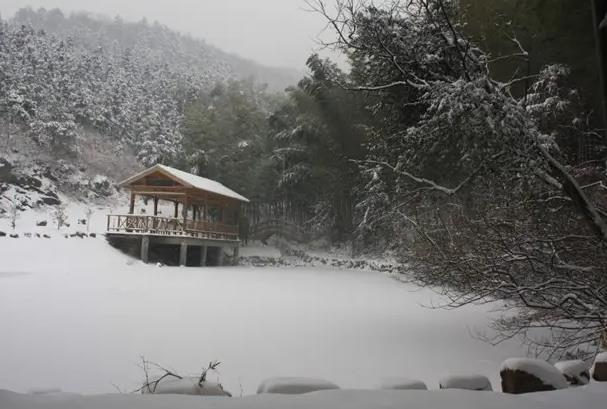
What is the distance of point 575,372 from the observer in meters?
3.11

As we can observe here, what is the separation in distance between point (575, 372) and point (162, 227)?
1481cm

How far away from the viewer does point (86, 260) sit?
13.4 m

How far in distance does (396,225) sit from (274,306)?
3.02 m

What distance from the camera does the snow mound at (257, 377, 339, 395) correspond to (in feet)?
8.77

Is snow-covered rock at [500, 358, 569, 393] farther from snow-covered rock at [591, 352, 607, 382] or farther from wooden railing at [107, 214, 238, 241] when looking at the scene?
wooden railing at [107, 214, 238, 241]

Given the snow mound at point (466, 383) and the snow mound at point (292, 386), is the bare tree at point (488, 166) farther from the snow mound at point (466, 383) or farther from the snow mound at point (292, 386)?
the snow mound at point (292, 386)

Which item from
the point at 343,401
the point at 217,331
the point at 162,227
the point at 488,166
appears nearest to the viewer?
the point at 343,401

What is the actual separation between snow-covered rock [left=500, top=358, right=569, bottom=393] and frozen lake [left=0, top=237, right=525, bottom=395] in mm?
1812

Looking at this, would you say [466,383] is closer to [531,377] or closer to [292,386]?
[531,377]

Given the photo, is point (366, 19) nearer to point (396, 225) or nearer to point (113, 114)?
point (396, 225)

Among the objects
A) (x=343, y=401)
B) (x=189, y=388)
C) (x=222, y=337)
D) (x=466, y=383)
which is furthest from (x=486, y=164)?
(x=222, y=337)

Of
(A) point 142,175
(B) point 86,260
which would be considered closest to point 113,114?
(A) point 142,175

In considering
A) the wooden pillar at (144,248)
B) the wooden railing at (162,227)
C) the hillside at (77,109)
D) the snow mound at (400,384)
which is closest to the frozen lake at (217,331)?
the snow mound at (400,384)

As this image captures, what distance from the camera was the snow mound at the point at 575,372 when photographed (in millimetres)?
3084
